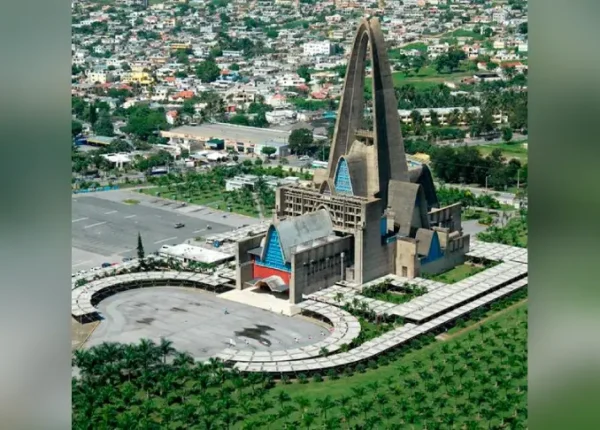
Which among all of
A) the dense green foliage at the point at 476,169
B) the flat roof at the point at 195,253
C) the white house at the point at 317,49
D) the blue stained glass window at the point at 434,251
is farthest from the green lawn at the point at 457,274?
the white house at the point at 317,49

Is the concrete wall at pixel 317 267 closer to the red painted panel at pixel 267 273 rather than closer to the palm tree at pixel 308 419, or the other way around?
the red painted panel at pixel 267 273

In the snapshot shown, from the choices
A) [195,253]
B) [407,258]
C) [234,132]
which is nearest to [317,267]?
[407,258]

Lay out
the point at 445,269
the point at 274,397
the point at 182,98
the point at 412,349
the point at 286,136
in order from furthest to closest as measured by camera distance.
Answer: the point at 182,98
the point at 286,136
the point at 445,269
the point at 412,349
the point at 274,397

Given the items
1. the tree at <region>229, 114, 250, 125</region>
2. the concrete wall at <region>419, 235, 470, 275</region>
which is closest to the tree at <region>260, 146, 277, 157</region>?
the tree at <region>229, 114, 250, 125</region>

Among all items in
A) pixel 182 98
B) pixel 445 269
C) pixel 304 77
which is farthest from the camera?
pixel 304 77

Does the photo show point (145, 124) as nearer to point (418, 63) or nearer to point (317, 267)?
point (418, 63)
